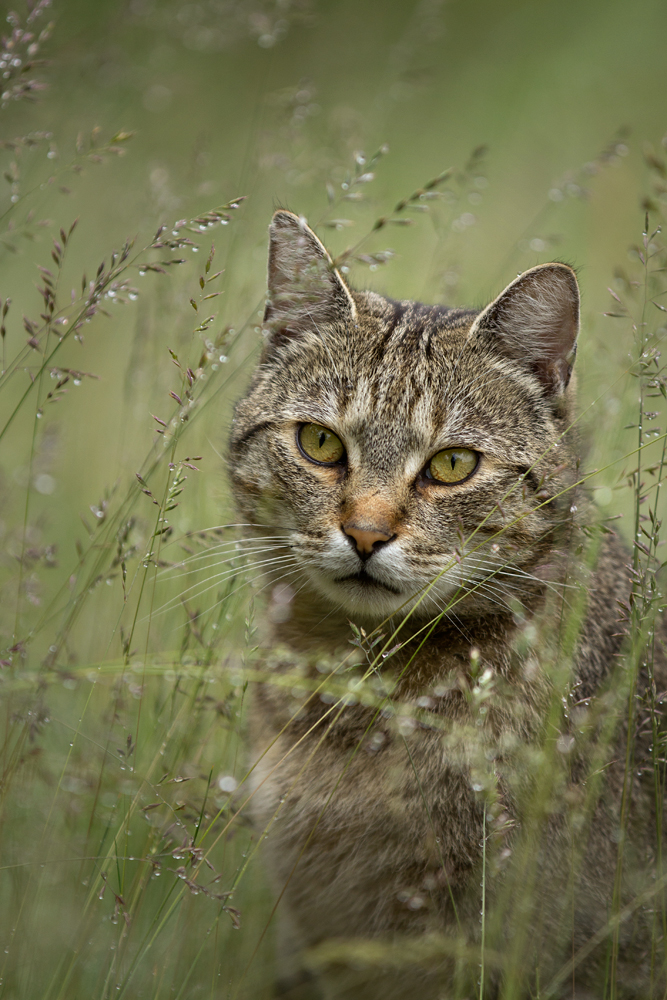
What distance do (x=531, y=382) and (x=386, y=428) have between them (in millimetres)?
504

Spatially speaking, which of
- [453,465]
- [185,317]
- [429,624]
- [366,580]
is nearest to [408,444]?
[453,465]

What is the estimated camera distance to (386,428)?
223 cm

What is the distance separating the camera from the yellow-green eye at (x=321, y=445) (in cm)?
234

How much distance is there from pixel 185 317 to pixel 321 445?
1404mm

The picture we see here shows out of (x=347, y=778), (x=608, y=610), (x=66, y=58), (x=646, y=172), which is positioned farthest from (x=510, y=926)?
(x=646, y=172)

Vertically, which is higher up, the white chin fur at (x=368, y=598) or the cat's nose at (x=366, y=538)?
the cat's nose at (x=366, y=538)

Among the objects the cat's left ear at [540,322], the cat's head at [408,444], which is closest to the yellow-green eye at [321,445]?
the cat's head at [408,444]

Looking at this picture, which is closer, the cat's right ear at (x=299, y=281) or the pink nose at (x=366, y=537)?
the pink nose at (x=366, y=537)

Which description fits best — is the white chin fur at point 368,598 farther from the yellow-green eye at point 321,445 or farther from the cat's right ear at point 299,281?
Result: the cat's right ear at point 299,281

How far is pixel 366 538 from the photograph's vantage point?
2.01m

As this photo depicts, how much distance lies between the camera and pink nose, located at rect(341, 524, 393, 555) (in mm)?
2008

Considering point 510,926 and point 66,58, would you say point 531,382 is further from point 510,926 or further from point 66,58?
point 66,58

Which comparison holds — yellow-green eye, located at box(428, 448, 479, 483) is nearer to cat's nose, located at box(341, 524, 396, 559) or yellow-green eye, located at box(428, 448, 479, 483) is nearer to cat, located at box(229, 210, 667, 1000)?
cat, located at box(229, 210, 667, 1000)

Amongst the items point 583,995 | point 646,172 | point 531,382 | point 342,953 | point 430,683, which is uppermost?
point 646,172
